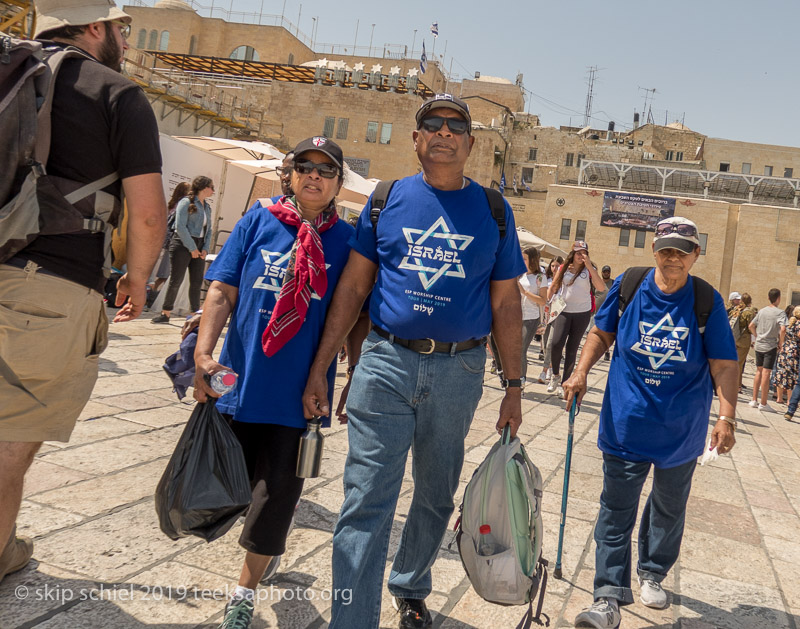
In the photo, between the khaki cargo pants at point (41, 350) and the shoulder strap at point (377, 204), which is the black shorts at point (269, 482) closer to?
the khaki cargo pants at point (41, 350)

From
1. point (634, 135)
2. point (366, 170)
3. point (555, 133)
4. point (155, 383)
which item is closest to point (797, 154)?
point (634, 135)

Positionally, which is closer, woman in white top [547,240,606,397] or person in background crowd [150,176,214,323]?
woman in white top [547,240,606,397]

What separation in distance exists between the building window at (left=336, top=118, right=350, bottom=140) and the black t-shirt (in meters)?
41.4

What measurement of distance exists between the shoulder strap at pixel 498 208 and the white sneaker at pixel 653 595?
195 cm

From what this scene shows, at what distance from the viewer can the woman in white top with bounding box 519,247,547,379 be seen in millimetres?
9891

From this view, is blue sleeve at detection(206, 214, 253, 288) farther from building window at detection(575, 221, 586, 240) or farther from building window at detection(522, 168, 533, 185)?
building window at detection(522, 168, 533, 185)

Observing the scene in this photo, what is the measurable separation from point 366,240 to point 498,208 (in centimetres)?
56

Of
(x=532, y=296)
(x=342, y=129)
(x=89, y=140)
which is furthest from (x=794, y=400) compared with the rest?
(x=342, y=129)

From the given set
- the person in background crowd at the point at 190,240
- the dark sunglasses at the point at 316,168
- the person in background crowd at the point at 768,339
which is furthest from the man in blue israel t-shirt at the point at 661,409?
the person in background crowd at the point at 768,339

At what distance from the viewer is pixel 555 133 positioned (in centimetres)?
6125

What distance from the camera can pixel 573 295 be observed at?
9023mm

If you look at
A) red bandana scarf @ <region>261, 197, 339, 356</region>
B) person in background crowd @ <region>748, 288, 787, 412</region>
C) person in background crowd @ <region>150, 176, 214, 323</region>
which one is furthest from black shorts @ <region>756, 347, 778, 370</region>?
red bandana scarf @ <region>261, 197, 339, 356</region>

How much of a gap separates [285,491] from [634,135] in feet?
225

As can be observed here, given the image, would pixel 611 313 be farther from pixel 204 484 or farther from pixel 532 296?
pixel 532 296
